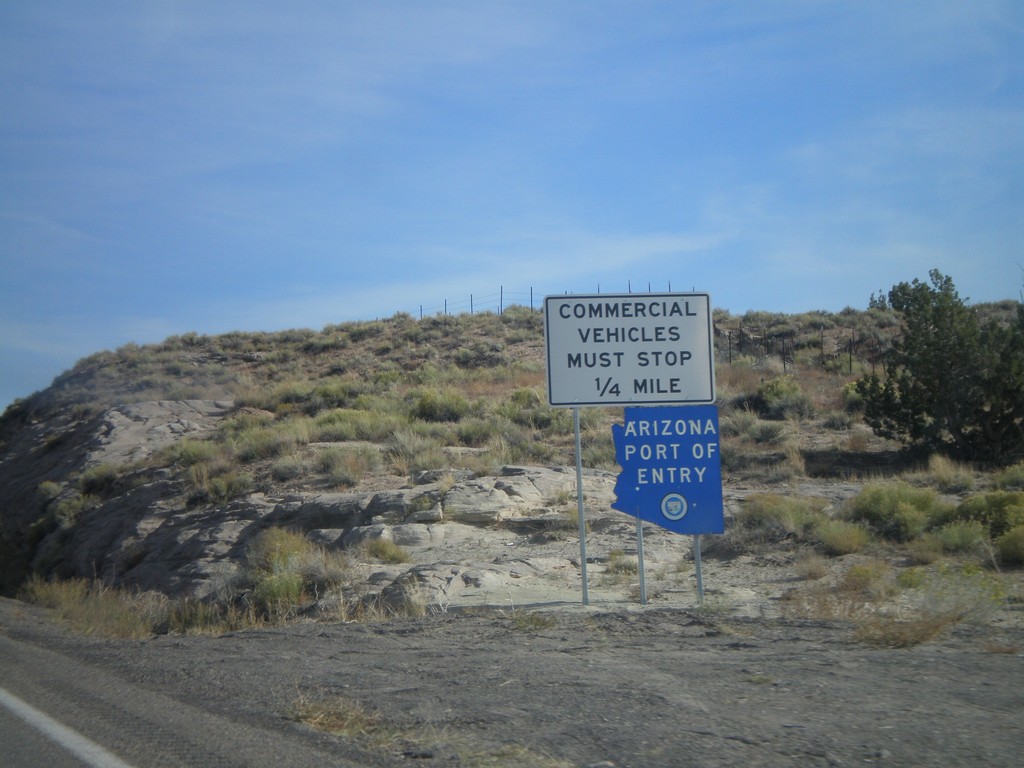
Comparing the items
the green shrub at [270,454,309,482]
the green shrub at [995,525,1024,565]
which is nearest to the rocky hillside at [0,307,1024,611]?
the green shrub at [270,454,309,482]

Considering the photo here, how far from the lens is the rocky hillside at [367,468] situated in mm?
14141

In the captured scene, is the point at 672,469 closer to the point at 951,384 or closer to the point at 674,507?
the point at 674,507

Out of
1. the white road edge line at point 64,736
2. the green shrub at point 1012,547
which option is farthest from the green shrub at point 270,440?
the green shrub at point 1012,547

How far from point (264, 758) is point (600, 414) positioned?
22465 mm

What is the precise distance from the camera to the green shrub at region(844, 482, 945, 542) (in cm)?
1309

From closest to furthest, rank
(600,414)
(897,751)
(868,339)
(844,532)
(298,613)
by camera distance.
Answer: (897,751)
(298,613)
(844,532)
(600,414)
(868,339)

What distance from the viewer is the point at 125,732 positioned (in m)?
6.02

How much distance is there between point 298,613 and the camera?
37.5ft

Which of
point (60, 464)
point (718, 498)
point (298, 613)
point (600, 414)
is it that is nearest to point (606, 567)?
point (718, 498)

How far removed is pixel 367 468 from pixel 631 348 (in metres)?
11.3

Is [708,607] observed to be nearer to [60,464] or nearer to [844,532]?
[844,532]

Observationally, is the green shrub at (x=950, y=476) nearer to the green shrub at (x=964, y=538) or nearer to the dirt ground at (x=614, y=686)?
the green shrub at (x=964, y=538)

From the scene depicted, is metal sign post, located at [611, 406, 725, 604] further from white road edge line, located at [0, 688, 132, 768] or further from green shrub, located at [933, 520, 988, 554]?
white road edge line, located at [0, 688, 132, 768]

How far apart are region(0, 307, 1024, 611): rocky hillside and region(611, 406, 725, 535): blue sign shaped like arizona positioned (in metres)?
2.05
